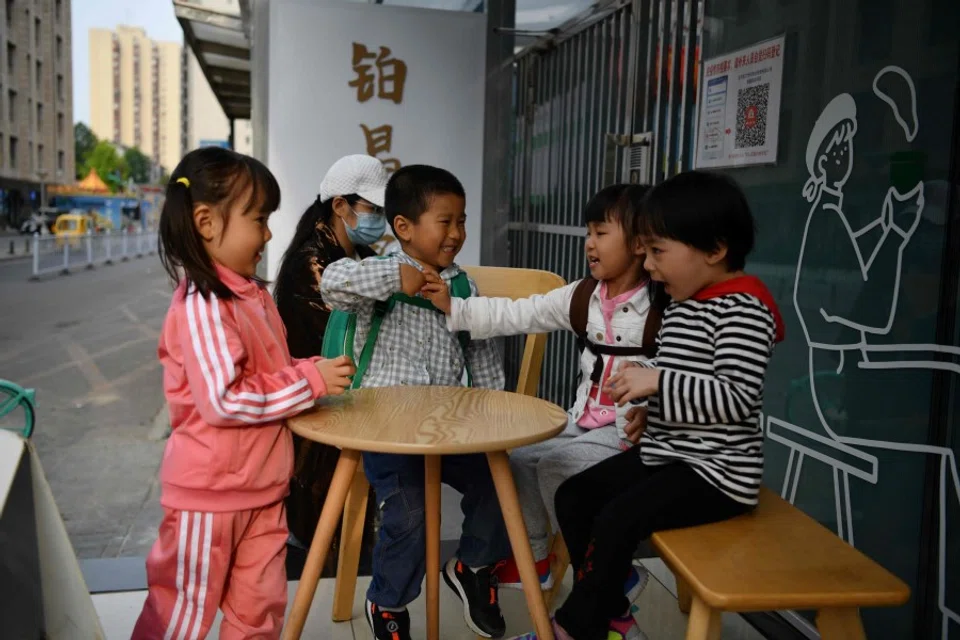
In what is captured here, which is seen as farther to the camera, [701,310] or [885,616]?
[885,616]

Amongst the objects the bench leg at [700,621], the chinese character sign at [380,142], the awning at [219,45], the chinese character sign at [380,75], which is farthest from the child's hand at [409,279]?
the awning at [219,45]

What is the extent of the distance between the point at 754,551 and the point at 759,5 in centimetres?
166

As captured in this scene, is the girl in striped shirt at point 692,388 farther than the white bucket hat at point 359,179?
No

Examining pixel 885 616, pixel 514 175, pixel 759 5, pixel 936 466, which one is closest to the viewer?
pixel 936 466

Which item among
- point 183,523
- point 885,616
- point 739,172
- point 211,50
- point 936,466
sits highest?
point 211,50

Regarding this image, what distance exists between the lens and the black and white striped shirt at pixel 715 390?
153 centimetres

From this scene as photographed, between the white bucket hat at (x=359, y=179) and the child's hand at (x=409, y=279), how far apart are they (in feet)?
2.30

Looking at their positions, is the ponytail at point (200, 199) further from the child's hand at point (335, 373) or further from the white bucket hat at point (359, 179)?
the white bucket hat at point (359, 179)

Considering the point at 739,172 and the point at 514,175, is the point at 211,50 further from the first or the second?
the point at 739,172

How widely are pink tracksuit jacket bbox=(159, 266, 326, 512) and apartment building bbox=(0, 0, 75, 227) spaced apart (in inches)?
1363

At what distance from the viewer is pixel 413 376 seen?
218cm

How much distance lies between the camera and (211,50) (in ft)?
24.8

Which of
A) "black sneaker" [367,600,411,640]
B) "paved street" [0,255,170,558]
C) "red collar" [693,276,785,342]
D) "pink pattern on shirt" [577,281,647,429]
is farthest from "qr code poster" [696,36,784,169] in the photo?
"paved street" [0,255,170,558]

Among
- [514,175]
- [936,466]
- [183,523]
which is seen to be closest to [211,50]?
[514,175]
